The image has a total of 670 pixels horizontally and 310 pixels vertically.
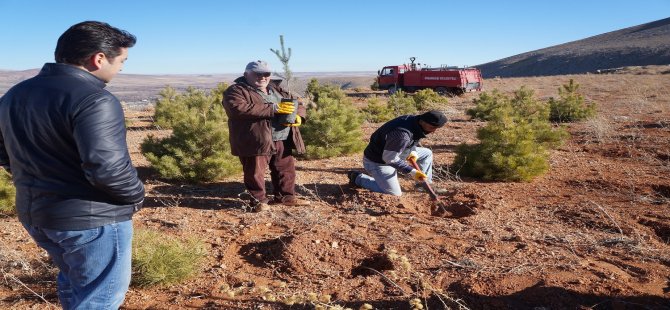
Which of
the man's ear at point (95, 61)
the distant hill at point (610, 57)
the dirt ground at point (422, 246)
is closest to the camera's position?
the man's ear at point (95, 61)

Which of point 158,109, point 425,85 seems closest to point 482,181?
point 158,109

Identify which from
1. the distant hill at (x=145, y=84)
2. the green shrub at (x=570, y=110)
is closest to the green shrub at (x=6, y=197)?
the distant hill at (x=145, y=84)

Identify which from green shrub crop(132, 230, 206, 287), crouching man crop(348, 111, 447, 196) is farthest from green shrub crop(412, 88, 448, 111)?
green shrub crop(132, 230, 206, 287)

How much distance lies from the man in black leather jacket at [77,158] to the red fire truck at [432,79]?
22.9 metres

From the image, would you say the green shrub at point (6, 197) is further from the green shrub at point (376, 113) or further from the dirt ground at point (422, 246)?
the green shrub at point (376, 113)

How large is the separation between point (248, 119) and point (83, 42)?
2616mm

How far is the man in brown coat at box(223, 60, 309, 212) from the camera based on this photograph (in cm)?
430

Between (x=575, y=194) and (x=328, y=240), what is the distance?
302 centimetres

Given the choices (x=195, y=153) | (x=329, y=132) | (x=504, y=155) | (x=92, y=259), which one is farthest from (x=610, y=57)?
(x=92, y=259)

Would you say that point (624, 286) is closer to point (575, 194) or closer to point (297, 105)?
point (575, 194)

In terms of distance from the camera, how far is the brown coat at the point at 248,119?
4258 millimetres

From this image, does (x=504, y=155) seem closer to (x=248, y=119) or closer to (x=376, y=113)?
(x=248, y=119)

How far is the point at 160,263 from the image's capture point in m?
3.05

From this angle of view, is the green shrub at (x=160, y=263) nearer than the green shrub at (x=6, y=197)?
Yes
